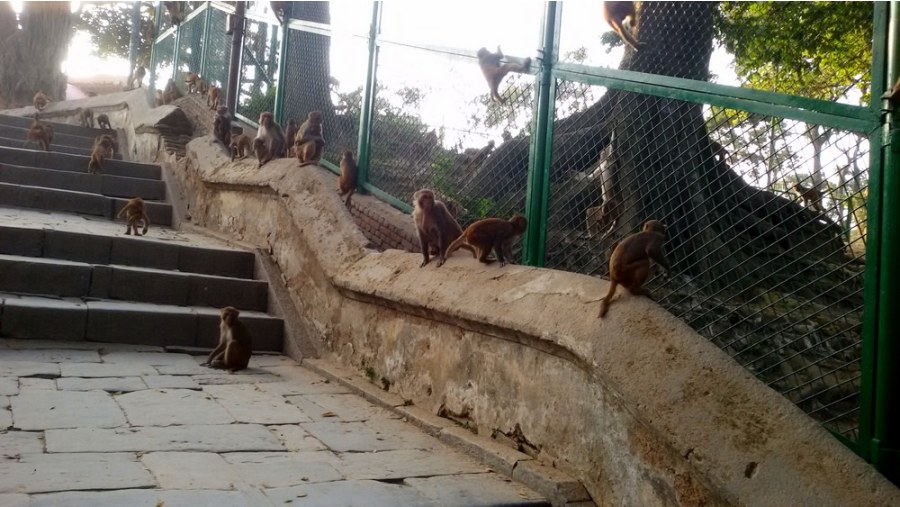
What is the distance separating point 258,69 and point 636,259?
341 inches

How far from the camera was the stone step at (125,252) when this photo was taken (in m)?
6.77

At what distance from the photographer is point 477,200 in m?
5.48

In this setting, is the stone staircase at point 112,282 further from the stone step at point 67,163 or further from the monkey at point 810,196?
the monkey at point 810,196

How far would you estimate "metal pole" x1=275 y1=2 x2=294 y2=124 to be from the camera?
899 centimetres

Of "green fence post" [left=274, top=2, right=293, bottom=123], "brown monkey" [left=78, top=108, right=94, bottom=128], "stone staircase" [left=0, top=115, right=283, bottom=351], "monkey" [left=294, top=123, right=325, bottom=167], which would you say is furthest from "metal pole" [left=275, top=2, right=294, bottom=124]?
"brown monkey" [left=78, top=108, right=94, bottom=128]

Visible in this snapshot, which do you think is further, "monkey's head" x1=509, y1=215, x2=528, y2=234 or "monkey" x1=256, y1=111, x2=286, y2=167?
"monkey" x1=256, y1=111, x2=286, y2=167

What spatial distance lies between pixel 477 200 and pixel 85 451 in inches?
122

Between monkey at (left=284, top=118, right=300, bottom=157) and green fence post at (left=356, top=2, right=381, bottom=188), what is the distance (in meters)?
1.55

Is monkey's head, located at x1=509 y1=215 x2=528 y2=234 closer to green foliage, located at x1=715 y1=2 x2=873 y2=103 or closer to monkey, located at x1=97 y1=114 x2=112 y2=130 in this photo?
green foliage, located at x1=715 y1=2 x2=873 y2=103

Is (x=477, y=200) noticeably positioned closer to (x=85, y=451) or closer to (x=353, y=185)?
(x=353, y=185)

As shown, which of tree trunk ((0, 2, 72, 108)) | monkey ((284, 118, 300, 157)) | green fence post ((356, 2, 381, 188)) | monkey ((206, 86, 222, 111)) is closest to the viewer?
green fence post ((356, 2, 381, 188))

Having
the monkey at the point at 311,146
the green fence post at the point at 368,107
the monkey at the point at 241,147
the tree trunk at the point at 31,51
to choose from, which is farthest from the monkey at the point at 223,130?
the tree trunk at the point at 31,51

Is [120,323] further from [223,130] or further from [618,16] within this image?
[618,16]

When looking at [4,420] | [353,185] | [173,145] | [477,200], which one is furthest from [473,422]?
[173,145]
